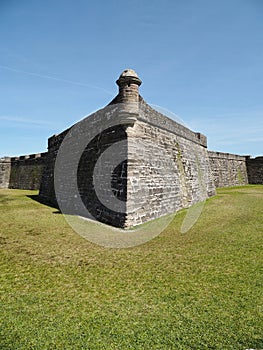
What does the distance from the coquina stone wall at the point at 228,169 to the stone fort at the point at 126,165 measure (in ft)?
25.9

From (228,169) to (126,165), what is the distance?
64.3ft

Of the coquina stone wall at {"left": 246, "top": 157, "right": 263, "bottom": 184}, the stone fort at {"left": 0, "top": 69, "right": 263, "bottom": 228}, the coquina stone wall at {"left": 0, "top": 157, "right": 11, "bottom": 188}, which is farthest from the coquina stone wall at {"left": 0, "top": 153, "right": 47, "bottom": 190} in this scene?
the coquina stone wall at {"left": 246, "top": 157, "right": 263, "bottom": 184}

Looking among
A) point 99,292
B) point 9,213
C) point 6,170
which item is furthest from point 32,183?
point 99,292

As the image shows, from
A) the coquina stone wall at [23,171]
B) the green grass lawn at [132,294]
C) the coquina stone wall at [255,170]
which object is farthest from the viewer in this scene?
the coquina stone wall at [255,170]

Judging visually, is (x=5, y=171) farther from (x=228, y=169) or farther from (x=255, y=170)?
(x=255, y=170)

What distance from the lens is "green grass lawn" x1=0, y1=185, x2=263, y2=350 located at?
2.07 metres

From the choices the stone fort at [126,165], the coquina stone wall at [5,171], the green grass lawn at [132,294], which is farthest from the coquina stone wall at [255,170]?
the coquina stone wall at [5,171]

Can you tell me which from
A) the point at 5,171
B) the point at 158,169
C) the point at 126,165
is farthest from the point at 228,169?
the point at 5,171

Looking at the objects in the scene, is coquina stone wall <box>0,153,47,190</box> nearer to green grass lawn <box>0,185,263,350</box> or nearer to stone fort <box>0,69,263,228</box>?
stone fort <box>0,69,263,228</box>

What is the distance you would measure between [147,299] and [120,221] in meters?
3.81

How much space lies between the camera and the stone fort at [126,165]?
6.84 metres

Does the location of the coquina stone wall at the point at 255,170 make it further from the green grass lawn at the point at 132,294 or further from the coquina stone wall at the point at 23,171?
the coquina stone wall at the point at 23,171

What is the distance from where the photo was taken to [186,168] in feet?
37.1

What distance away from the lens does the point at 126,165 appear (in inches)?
267
